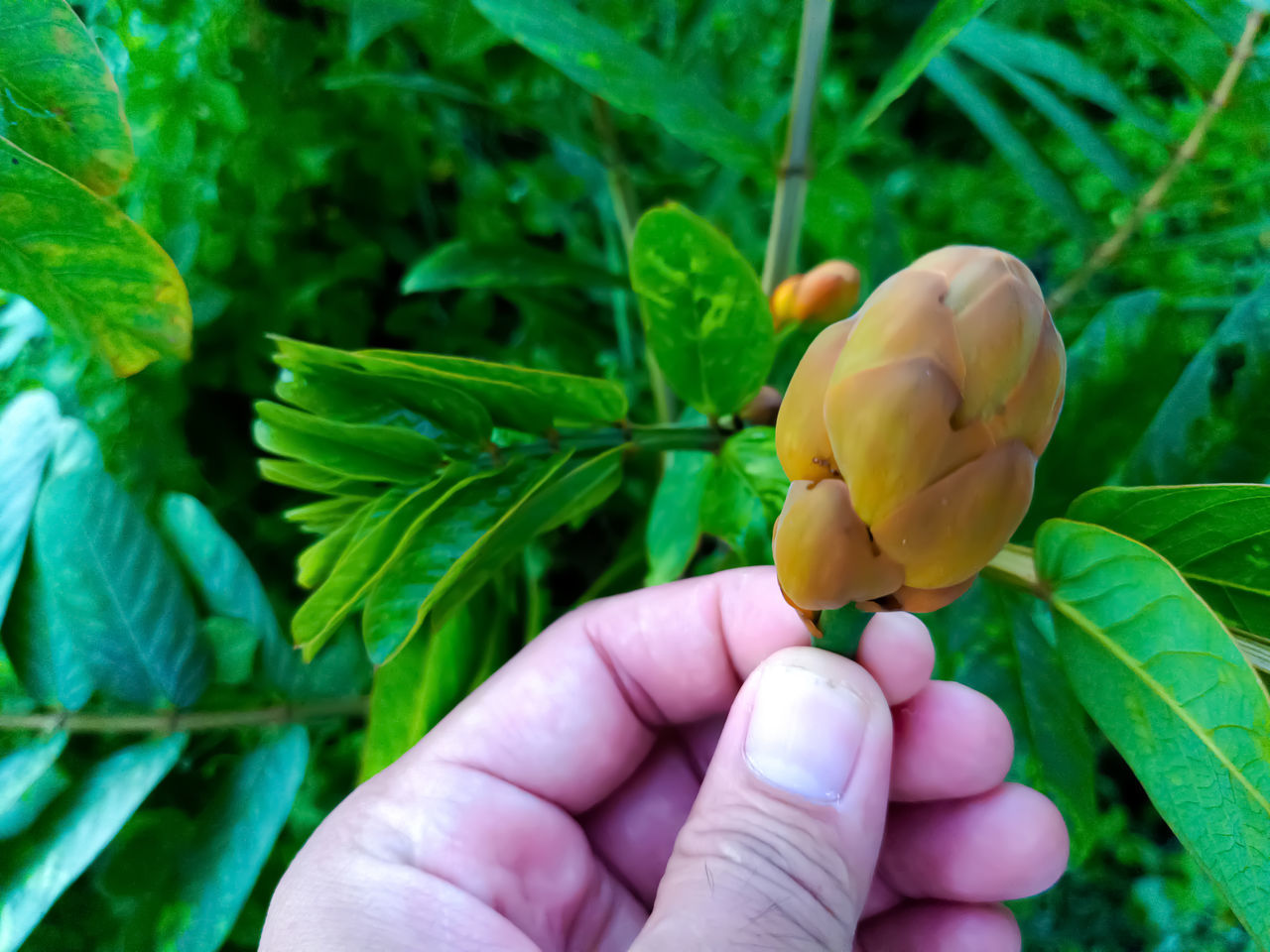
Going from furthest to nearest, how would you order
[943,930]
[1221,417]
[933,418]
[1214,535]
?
[943,930] < [1221,417] < [1214,535] < [933,418]

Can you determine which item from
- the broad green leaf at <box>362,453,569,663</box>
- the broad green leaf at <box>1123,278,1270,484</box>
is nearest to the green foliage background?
the broad green leaf at <box>1123,278,1270,484</box>

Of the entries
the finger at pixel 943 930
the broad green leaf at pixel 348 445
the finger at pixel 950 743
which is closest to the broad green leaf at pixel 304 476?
the broad green leaf at pixel 348 445

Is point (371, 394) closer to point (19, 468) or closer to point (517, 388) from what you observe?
point (517, 388)

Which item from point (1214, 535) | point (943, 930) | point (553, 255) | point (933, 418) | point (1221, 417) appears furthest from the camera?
point (553, 255)

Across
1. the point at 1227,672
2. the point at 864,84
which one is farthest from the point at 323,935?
the point at 864,84

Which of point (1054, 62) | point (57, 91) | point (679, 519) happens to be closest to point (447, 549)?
point (679, 519)

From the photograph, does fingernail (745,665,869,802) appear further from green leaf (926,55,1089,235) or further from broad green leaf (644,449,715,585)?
green leaf (926,55,1089,235)
